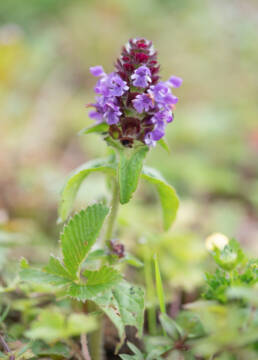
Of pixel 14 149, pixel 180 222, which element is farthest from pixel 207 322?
pixel 14 149

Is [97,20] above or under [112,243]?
above

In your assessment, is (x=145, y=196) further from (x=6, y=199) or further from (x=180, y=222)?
(x=6, y=199)

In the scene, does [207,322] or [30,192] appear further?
[30,192]

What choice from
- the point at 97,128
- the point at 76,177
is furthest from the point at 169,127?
the point at 76,177

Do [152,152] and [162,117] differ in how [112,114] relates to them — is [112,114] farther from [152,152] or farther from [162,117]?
[152,152]

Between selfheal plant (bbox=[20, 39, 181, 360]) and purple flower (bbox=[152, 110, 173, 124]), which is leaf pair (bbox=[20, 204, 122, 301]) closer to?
selfheal plant (bbox=[20, 39, 181, 360])

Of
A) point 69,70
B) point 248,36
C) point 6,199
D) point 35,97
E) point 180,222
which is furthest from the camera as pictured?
point 248,36

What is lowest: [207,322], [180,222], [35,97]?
[207,322]
